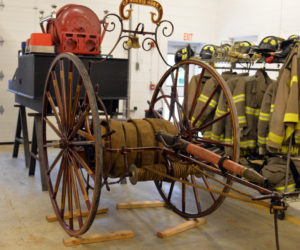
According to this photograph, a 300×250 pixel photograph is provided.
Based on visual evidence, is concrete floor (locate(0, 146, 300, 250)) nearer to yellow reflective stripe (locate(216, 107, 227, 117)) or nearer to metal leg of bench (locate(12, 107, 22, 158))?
yellow reflective stripe (locate(216, 107, 227, 117))

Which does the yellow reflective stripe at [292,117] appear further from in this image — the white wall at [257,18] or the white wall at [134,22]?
the white wall at [134,22]

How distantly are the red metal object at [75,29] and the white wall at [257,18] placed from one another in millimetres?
3146

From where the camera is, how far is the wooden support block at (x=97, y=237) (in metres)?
3.00

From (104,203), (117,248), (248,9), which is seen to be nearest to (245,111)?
(104,203)

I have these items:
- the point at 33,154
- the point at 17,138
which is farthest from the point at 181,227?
the point at 17,138

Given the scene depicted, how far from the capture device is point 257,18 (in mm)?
6605

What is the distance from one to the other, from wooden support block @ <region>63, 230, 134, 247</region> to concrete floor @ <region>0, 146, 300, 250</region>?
0.13 ft

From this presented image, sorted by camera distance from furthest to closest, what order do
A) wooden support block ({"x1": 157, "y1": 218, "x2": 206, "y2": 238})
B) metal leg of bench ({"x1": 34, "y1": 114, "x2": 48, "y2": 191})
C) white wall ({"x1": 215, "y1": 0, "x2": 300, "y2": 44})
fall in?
1. white wall ({"x1": 215, "y1": 0, "x2": 300, "y2": 44})
2. metal leg of bench ({"x1": 34, "y1": 114, "x2": 48, "y2": 191})
3. wooden support block ({"x1": 157, "y1": 218, "x2": 206, "y2": 238})

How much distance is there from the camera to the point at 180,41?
7.51m

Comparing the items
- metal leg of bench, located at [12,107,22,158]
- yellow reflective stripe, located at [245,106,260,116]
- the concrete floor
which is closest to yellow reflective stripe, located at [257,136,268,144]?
yellow reflective stripe, located at [245,106,260,116]

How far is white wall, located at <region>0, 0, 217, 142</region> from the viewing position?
251 inches

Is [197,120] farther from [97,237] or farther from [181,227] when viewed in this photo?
[97,237]

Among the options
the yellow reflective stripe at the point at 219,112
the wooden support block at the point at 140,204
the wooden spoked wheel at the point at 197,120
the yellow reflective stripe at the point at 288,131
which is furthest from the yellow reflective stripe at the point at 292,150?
the wooden support block at the point at 140,204

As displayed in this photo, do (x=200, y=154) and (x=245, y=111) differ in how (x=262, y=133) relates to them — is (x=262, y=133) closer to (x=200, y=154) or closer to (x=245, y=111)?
(x=245, y=111)
